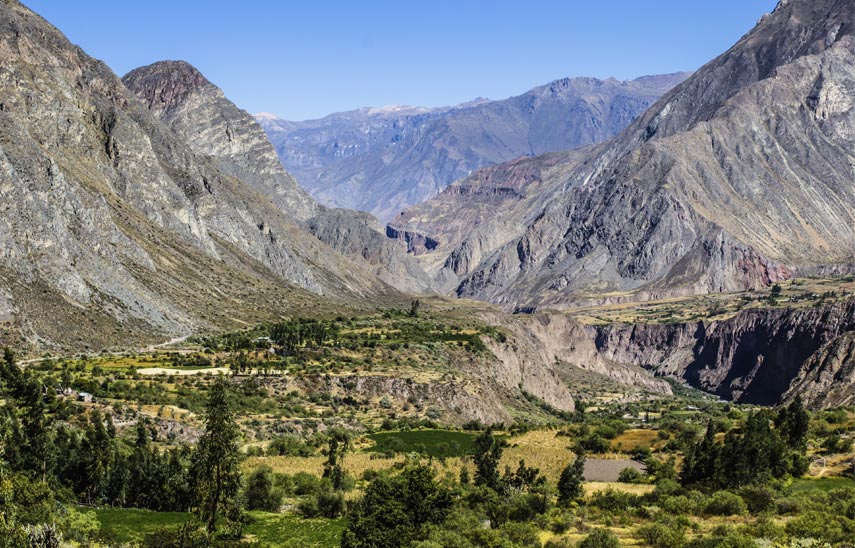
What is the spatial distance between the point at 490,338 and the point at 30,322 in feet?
224

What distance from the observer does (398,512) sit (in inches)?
1642

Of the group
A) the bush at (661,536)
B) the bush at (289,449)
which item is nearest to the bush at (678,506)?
the bush at (661,536)

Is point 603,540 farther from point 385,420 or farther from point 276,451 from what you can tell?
point 385,420

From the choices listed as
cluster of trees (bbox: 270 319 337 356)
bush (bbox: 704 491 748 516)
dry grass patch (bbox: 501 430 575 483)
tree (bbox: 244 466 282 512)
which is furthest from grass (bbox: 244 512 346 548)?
cluster of trees (bbox: 270 319 337 356)

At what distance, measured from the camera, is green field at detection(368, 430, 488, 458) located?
237 ft

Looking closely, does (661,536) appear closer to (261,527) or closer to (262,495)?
(261,527)

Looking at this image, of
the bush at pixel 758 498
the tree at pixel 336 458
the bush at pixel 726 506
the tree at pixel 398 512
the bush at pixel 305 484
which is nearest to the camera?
the tree at pixel 398 512

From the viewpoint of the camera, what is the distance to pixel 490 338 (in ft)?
483

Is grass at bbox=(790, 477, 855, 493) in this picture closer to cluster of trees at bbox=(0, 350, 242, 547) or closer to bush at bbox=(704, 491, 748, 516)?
bush at bbox=(704, 491, 748, 516)

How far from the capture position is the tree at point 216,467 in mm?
41562

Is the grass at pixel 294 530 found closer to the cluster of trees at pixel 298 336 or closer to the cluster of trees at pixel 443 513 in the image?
the cluster of trees at pixel 443 513

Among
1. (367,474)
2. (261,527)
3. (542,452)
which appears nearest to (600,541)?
(261,527)

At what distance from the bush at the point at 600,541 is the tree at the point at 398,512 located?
7.34m

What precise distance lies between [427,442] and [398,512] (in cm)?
3590
